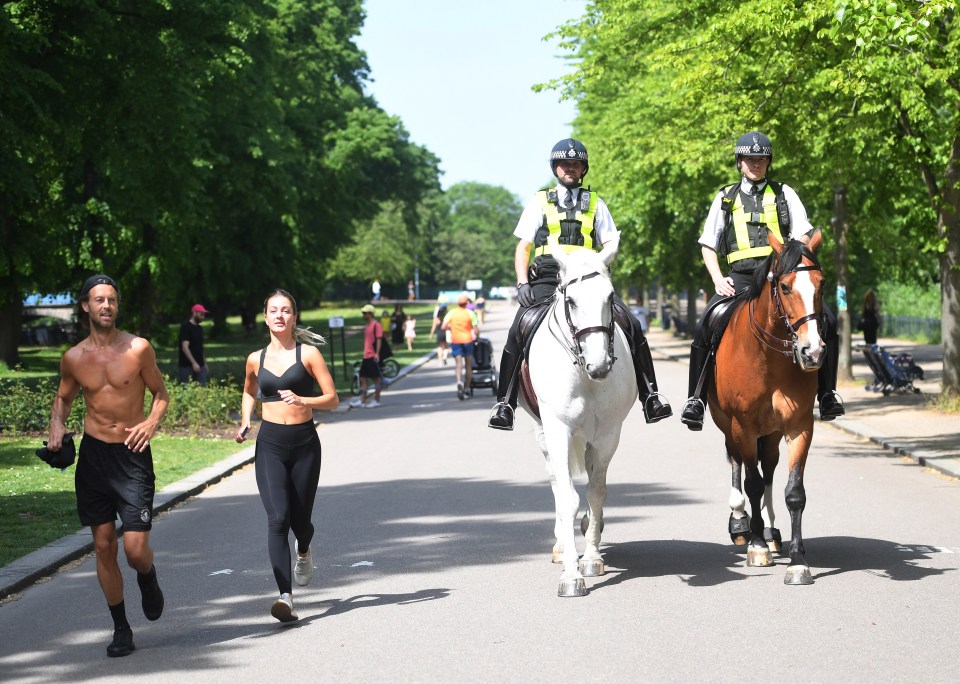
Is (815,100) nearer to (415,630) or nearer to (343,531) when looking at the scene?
(343,531)

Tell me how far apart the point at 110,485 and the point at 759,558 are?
168 inches

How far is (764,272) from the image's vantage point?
352 inches

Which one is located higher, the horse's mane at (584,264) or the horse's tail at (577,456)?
the horse's mane at (584,264)

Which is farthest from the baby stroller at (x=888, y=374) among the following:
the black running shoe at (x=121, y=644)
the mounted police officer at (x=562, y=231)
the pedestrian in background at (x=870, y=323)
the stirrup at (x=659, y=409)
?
the black running shoe at (x=121, y=644)

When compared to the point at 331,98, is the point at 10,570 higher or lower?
lower

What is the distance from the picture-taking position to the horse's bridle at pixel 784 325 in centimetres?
841

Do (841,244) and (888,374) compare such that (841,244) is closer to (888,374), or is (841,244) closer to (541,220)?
(888,374)

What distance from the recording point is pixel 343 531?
11.4 m

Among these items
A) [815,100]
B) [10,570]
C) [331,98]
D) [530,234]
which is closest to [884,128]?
[815,100]

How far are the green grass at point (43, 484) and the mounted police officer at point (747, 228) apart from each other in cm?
521

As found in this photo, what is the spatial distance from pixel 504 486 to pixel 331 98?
152ft

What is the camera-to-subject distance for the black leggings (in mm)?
7848

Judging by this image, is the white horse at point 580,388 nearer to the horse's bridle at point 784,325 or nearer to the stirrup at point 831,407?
the horse's bridle at point 784,325

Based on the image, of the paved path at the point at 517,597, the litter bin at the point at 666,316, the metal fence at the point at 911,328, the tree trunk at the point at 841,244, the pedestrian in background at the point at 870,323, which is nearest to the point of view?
the paved path at the point at 517,597
